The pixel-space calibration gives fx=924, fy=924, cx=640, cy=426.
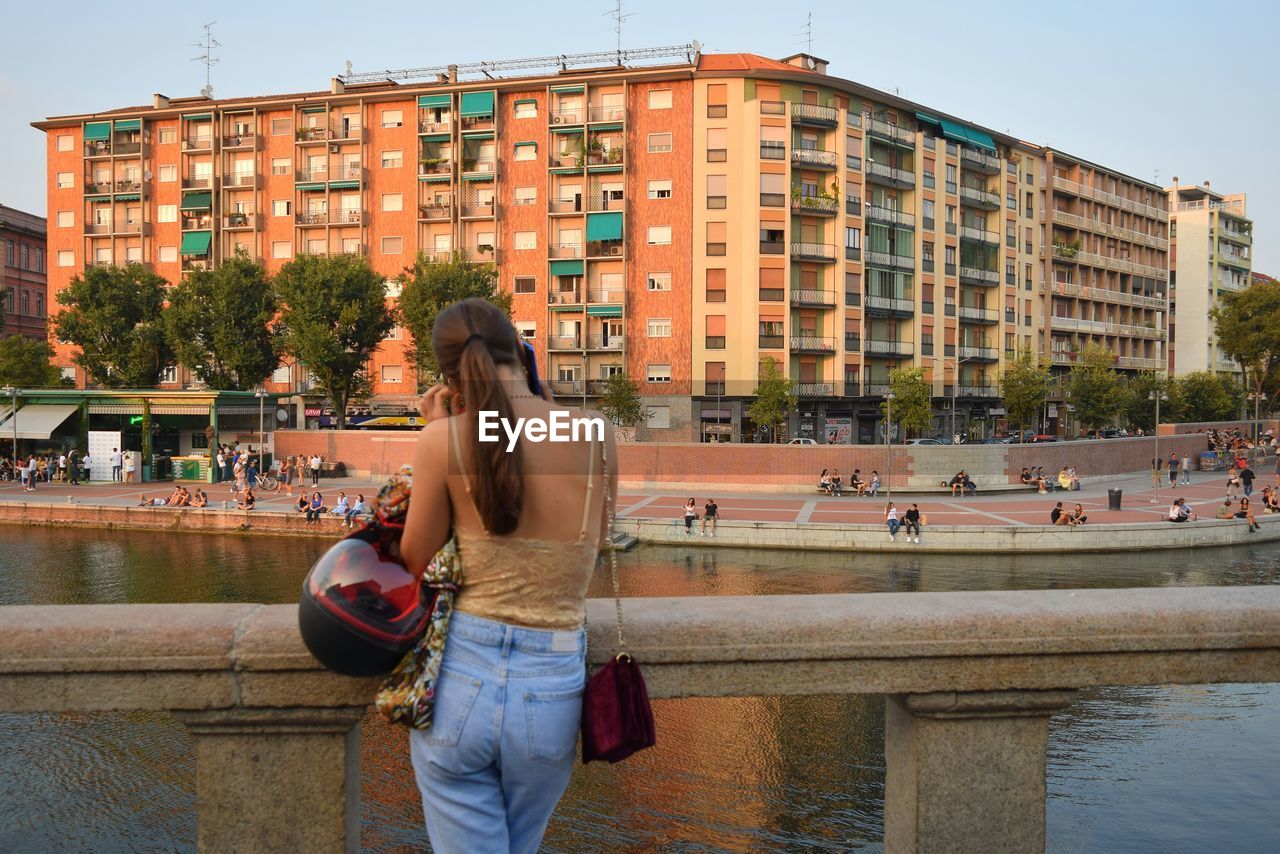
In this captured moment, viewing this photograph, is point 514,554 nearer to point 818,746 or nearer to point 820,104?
point 818,746

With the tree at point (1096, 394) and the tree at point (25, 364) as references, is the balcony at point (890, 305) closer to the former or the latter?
the tree at point (1096, 394)

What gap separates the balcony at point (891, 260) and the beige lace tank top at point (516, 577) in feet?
184

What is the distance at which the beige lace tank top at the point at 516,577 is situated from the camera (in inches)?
83.9

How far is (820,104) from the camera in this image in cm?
5331

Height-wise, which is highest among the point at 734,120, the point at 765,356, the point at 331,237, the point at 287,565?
the point at 734,120

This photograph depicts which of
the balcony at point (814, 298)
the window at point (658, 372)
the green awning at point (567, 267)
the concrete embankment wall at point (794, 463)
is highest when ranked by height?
the green awning at point (567, 267)

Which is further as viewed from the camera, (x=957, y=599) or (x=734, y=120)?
(x=734, y=120)

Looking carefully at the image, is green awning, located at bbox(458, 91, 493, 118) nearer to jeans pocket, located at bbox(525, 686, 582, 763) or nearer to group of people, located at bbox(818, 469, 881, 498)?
group of people, located at bbox(818, 469, 881, 498)

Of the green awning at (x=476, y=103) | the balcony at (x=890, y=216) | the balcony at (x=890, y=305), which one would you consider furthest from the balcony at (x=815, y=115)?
the green awning at (x=476, y=103)

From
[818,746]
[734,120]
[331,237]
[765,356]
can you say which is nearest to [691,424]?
[765,356]

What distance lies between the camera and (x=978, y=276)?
62.7m

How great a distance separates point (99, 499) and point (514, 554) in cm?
3818

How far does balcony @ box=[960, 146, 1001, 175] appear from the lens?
203 feet

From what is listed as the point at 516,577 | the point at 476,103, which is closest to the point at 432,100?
the point at 476,103
